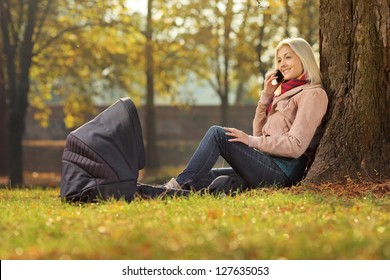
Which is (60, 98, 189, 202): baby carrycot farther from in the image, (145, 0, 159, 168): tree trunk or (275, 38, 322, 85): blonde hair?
(145, 0, 159, 168): tree trunk

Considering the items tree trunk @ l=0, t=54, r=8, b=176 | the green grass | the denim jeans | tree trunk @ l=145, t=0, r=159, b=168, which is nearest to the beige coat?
the denim jeans

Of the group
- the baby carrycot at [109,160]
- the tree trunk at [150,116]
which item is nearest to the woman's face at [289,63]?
the baby carrycot at [109,160]

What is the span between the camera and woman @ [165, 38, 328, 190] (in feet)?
23.2

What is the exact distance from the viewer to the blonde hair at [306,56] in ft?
23.8

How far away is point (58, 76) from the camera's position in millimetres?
22094

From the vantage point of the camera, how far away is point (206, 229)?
495 cm

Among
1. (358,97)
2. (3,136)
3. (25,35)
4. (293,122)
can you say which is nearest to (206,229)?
(293,122)

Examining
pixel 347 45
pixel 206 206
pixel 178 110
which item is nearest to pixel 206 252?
pixel 206 206

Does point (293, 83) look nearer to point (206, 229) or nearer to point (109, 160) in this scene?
point (109, 160)

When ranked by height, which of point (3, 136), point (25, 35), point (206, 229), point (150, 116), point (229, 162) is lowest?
point (3, 136)

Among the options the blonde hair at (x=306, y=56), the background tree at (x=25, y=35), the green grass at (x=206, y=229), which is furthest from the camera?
the background tree at (x=25, y=35)

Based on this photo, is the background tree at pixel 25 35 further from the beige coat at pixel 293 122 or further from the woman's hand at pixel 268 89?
the beige coat at pixel 293 122

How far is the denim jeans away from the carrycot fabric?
18.3 inches

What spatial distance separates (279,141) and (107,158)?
1.53 m
